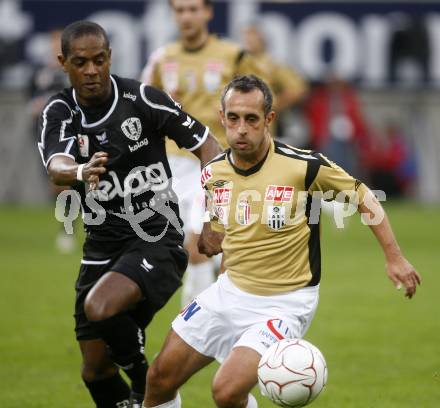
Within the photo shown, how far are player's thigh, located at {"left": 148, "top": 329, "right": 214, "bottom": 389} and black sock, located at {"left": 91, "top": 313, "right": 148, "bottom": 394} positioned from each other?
26cm

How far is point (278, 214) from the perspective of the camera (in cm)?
646

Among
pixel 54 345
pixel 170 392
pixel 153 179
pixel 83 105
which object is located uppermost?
pixel 83 105

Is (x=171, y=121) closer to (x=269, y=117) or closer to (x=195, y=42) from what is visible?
(x=269, y=117)

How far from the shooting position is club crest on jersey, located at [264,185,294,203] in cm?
644

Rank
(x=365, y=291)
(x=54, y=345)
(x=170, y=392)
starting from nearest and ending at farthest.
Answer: (x=170, y=392) → (x=54, y=345) → (x=365, y=291)

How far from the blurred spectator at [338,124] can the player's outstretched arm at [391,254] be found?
15512 millimetres

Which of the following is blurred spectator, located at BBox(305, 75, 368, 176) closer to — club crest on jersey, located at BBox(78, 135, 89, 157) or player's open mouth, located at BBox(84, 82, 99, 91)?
club crest on jersey, located at BBox(78, 135, 89, 157)

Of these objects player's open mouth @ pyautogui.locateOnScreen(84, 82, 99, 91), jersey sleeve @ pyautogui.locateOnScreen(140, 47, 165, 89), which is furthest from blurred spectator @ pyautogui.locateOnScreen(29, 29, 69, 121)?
player's open mouth @ pyautogui.locateOnScreen(84, 82, 99, 91)

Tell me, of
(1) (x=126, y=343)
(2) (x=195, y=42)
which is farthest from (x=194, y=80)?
(1) (x=126, y=343)

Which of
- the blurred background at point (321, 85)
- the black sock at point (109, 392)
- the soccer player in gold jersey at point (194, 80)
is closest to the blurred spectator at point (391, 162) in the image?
the blurred background at point (321, 85)

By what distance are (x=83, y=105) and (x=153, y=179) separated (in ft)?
2.12

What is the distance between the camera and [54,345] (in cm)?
971

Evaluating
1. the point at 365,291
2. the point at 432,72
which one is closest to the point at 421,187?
the point at 432,72

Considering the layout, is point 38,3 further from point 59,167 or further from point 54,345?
point 59,167
